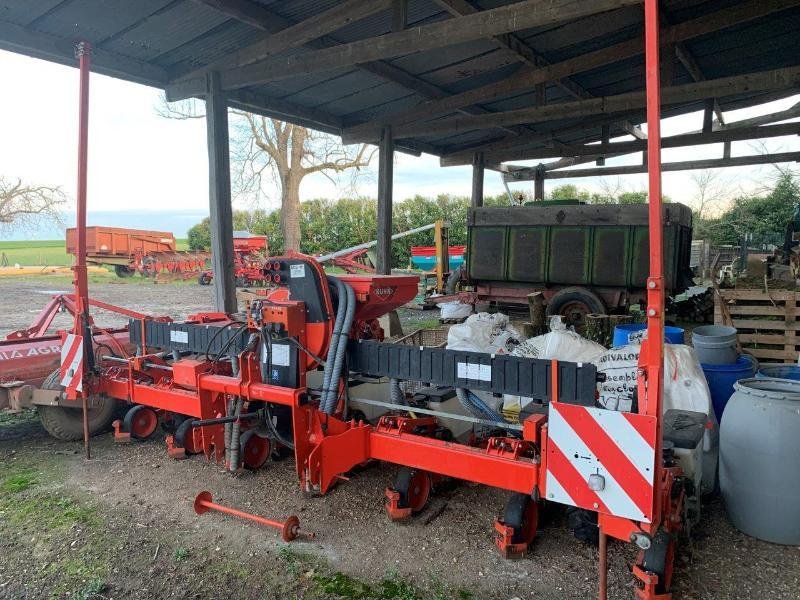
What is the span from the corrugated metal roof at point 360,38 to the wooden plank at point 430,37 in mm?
264

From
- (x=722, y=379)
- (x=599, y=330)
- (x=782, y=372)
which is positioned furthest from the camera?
(x=599, y=330)

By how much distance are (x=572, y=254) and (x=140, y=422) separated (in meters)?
6.23

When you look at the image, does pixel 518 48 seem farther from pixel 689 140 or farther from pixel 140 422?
pixel 140 422

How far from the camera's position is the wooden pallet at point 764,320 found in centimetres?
562

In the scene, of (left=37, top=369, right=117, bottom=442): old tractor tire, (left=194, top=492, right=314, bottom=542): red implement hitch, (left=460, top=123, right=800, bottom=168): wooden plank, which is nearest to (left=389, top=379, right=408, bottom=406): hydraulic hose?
(left=194, top=492, right=314, bottom=542): red implement hitch

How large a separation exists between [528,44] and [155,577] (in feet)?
20.3

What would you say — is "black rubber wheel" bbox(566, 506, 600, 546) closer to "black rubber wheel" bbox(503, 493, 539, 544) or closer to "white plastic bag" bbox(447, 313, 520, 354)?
"black rubber wheel" bbox(503, 493, 539, 544)

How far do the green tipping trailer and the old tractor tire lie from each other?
5929mm

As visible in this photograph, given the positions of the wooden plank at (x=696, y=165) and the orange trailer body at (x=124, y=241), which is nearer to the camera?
the wooden plank at (x=696, y=165)

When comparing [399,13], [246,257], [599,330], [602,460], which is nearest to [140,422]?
[602,460]

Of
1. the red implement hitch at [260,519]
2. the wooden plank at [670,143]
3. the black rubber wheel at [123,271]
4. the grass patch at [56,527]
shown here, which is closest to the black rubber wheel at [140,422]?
the grass patch at [56,527]

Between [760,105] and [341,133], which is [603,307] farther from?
[760,105]

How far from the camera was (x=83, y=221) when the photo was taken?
4.35 m

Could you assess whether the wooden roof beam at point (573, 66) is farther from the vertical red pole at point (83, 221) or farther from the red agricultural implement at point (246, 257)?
the red agricultural implement at point (246, 257)
